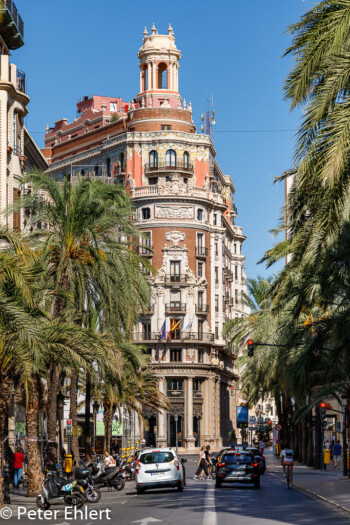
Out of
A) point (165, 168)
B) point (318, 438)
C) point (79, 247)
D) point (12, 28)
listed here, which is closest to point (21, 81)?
point (12, 28)

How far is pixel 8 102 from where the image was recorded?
43.4 meters

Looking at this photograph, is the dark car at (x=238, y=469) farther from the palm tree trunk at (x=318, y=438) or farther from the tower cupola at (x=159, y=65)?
the tower cupola at (x=159, y=65)

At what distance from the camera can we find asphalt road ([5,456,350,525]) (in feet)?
69.0

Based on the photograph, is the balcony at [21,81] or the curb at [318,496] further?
the balcony at [21,81]

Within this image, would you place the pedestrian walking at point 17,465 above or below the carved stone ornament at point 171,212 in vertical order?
below

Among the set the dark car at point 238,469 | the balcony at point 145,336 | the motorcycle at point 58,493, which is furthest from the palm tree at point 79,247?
the balcony at point 145,336

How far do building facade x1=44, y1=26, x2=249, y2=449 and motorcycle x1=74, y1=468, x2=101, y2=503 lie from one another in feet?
231

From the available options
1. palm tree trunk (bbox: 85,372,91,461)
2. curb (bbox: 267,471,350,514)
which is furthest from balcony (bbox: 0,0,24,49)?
curb (bbox: 267,471,350,514)

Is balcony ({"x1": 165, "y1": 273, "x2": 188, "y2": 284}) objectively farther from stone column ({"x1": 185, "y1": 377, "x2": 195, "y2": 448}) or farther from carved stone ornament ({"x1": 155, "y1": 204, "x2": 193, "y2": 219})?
stone column ({"x1": 185, "y1": 377, "x2": 195, "y2": 448})

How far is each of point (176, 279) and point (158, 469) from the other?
232 ft

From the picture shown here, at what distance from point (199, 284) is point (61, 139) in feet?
99.6

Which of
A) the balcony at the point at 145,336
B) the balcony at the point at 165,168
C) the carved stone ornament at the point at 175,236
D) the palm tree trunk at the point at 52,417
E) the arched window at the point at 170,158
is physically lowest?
the palm tree trunk at the point at 52,417

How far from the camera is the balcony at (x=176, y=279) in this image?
102250 mm

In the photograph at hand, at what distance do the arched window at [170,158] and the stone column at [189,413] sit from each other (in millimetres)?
22722
